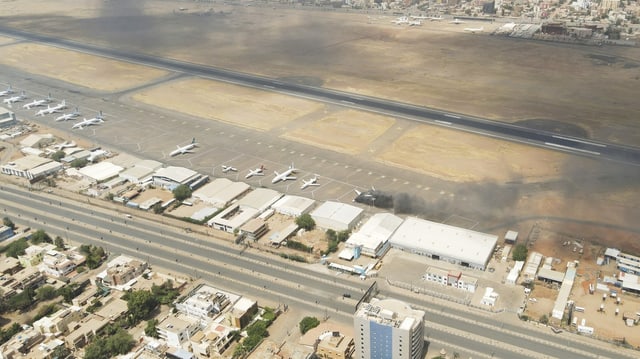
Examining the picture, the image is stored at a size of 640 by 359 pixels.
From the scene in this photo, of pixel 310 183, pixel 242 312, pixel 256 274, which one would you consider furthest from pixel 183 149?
pixel 242 312

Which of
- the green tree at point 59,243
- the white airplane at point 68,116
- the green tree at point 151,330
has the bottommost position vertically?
the green tree at point 151,330

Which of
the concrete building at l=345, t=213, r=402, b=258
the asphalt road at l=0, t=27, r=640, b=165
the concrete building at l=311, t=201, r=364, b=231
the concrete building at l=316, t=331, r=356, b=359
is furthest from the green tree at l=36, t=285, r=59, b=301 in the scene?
the asphalt road at l=0, t=27, r=640, b=165

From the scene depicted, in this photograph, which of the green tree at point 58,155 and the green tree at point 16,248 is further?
the green tree at point 58,155

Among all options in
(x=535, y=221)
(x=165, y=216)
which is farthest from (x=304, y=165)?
(x=535, y=221)

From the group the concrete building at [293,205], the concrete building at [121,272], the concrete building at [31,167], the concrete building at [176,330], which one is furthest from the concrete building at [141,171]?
the concrete building at [176,330]

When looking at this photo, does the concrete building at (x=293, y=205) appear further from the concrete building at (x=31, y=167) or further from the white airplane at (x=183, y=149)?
the concrete building at (x=31, y=167)
